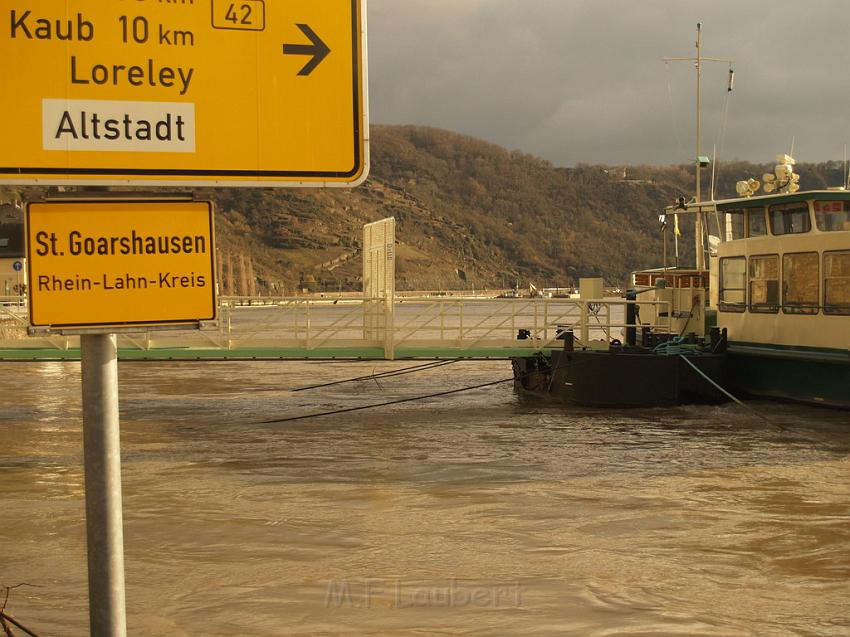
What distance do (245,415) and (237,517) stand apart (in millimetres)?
11168

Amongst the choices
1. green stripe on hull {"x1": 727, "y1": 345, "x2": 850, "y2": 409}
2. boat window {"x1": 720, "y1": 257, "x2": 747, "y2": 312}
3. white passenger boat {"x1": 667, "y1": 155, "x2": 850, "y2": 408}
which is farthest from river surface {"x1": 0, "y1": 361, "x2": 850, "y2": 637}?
boat window {"x1": 720, "y1": 257, "x2": 747, "y2": 312}

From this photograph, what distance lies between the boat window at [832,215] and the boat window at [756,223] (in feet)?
4.82

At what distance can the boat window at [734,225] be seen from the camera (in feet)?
72.0

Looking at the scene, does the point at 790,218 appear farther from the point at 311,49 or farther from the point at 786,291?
the point at 311,49

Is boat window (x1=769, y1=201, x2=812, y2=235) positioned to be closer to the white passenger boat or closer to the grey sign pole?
the white passenger boat

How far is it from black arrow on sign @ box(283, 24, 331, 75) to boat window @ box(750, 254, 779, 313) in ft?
64.0

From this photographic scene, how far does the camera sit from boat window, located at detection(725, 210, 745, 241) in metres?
22.0

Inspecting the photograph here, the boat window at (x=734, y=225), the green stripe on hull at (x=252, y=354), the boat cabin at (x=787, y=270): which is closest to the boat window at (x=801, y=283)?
the boat cabin at (x=787, y=270)

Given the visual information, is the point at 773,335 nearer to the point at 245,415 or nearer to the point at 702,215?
the point at 702,215

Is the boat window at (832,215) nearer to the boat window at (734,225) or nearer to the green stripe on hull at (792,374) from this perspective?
the boat window at (734,225)

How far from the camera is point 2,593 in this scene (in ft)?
27.5

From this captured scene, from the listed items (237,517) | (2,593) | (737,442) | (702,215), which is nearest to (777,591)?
(237,517)

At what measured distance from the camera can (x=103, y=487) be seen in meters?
2.33

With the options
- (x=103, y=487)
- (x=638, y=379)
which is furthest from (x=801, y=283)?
(x=103, y=487)
